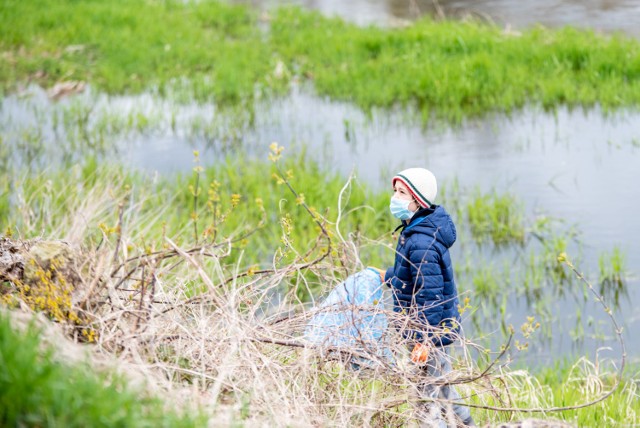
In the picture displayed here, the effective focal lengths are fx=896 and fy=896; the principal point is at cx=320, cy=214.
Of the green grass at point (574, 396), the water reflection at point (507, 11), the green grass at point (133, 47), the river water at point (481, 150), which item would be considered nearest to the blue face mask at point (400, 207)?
the green grass at point (574, 396)

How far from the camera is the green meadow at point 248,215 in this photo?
3346mm

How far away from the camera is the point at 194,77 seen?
37.1 feet

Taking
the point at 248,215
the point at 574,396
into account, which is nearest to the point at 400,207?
the point at 574,396

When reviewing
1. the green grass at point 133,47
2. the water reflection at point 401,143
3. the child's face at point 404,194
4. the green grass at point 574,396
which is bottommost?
the green grass at point 574,396

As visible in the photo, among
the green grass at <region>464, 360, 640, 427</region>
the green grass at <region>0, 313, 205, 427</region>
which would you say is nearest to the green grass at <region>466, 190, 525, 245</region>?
the green grass at <region>464, 360, 640, 427</region>

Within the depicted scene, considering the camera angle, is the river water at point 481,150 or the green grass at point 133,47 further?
the green grass at point 133,47

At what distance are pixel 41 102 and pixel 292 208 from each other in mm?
4990

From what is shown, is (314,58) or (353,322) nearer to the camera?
(353,322)

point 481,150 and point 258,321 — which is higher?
point 258,321

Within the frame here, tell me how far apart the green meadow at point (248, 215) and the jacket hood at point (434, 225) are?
242mm

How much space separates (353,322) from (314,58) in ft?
28.4

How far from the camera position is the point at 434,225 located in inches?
146

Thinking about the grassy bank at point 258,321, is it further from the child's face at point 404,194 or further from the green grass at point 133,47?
the green grass at point 133,47

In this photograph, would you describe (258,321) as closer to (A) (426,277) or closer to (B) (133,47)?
(A) (426,277)
